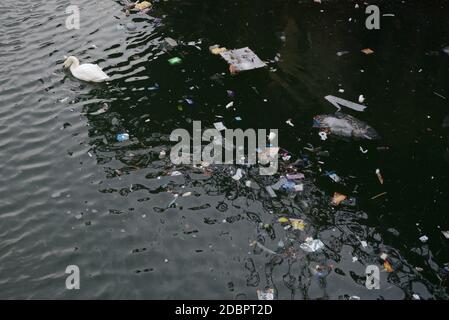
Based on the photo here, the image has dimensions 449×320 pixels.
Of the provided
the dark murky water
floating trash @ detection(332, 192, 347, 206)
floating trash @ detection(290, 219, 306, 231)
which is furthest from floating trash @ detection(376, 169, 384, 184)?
floating trash @ detection(290, 219, 306, 231)

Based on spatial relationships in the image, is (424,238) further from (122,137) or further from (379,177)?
(122,137)

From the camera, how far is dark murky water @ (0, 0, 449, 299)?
4613 millimetres

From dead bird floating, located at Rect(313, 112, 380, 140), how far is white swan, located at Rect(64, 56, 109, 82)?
3.54m

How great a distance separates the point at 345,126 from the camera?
632 cm

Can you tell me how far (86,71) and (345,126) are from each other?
4200 millimetres

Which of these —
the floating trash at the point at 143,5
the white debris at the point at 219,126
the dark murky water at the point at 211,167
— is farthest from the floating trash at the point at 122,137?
the floating trash at the point at 143,5

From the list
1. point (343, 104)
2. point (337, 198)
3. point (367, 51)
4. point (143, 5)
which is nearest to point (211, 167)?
point (337, 198)

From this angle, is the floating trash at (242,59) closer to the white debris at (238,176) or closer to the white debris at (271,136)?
the white debris at (271,136)

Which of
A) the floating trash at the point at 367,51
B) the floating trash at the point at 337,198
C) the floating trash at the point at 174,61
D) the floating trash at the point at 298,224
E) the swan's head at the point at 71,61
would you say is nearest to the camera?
the floating trash at the point at 298,224

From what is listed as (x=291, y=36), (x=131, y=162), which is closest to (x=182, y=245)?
(x=131, y=162)

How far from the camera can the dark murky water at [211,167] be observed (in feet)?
15.1

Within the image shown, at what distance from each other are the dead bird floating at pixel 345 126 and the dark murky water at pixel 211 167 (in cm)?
17

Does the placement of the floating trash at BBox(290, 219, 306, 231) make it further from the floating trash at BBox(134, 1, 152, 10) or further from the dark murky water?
the floating trash at BBox(134, 1, 152, 10)
